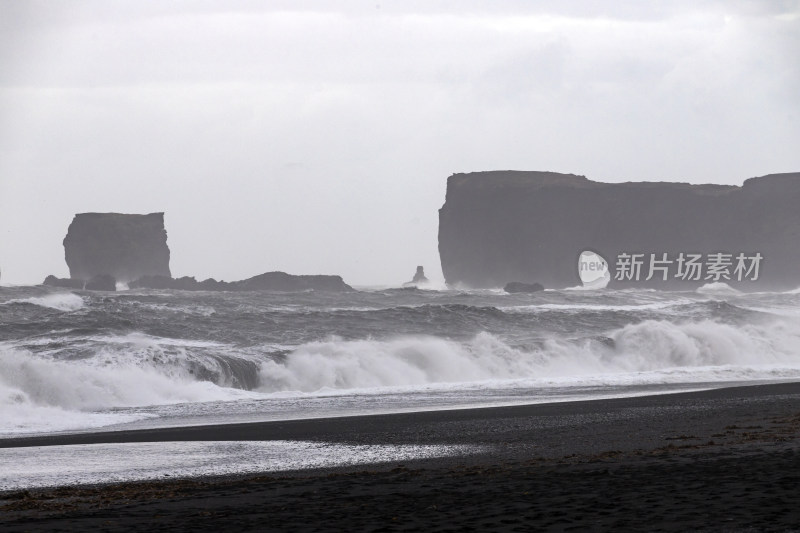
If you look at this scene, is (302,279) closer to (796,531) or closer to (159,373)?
(159,373)

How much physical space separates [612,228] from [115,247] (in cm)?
5821

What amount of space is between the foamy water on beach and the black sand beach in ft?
18.6

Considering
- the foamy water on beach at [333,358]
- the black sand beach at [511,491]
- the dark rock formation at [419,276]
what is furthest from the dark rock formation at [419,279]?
the black sand beach at [511,491]

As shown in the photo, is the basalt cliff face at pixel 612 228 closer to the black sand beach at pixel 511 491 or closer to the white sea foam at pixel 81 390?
the white sea foam at pixel 81 390

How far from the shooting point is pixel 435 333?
35.6 m

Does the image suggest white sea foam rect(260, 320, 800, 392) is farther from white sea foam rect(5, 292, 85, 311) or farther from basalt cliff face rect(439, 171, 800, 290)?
basalt cliff face rect(439, 171, 800, 290)

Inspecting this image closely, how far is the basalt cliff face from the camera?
11244 centimetres

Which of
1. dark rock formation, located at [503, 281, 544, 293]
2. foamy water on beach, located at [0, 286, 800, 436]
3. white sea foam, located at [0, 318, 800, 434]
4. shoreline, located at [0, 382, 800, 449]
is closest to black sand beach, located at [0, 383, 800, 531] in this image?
shoreline, located at [0, 382, 800, 449]

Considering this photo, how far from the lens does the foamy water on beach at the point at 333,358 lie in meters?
20.5

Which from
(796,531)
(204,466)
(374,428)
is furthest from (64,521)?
(374,428)

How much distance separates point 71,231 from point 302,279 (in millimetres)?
39698

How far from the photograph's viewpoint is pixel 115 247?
116 meters

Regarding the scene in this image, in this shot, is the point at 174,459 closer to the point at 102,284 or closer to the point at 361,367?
the point at 361,367

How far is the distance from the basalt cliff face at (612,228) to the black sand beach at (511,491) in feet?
328
